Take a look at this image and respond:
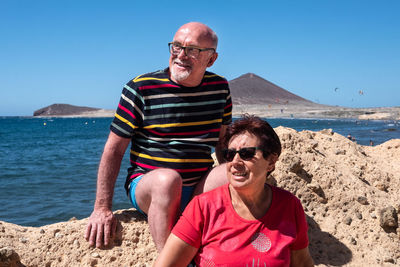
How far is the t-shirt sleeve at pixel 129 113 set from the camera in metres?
2.53

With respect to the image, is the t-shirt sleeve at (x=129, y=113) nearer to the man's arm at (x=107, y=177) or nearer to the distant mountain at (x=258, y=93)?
the man's arm at (x=107, y=177)

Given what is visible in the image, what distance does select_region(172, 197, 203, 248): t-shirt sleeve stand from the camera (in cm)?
197

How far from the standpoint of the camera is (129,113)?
8.30 feet

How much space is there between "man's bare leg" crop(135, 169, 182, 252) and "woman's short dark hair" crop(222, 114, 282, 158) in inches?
18.4

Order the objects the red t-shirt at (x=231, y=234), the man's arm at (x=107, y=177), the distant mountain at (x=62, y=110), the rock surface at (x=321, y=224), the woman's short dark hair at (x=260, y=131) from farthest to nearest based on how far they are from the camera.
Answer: the distant mountain at (x=62, y=110) < the rock surface at (x=321, y=224) < the man's arm at (x=107, y=177) < the woman's short dark hair at (x=260, y=131) < the red t-shirt at (x=231, y=234)

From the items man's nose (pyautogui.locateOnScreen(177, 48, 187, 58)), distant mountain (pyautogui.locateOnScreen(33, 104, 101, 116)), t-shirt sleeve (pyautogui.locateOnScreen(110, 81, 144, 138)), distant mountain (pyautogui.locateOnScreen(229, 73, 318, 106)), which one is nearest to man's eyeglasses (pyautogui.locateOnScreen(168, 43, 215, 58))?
man's nose (pyautogui.locateOnScreen(177, 48, 187, 58))

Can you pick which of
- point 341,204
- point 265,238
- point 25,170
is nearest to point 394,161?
point 341,204

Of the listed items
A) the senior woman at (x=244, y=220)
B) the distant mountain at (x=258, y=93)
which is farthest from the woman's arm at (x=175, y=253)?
the distant mountain at (x=258, y=93)

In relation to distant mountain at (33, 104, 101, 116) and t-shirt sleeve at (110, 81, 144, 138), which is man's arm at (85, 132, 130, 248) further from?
distant mountain at (33, 104, 101, 116)

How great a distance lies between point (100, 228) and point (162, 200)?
598mm

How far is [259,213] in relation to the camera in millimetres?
2072

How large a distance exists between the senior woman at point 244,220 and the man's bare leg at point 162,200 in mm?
291

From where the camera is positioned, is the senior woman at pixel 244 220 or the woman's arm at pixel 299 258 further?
the woman's arm at pixel 299 258

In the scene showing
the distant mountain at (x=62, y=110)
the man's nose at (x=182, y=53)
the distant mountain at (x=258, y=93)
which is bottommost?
the distant mountain at (x=62, y=110)
